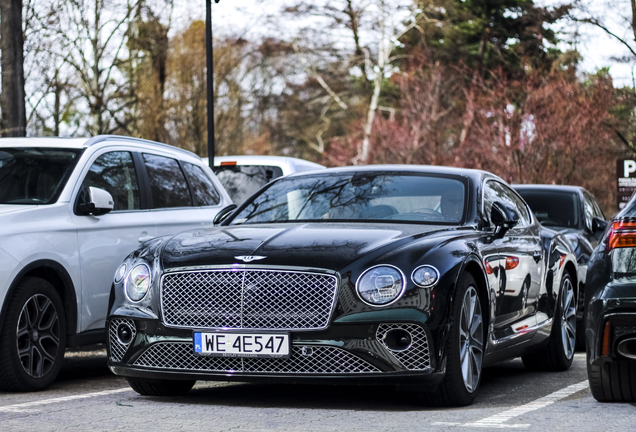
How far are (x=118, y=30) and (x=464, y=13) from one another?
61.9ft

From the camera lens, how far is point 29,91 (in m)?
23.5

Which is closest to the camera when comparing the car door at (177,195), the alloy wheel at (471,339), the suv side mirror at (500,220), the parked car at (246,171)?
the alloy wheel at (471,339)

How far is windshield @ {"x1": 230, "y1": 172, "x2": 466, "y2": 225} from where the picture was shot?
7.12m

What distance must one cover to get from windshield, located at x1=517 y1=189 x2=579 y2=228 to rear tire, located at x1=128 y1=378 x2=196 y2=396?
630 cm

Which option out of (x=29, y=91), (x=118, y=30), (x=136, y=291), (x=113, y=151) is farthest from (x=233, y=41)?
(x=136, y=291)

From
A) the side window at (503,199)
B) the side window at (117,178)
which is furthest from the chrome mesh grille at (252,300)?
the side window at (117,178)

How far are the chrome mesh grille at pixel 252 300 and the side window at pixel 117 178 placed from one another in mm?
2294

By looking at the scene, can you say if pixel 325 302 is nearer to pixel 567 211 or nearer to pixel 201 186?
pixel 201 186

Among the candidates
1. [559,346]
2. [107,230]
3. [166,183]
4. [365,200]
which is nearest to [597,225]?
[559,346]

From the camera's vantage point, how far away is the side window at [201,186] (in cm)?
962

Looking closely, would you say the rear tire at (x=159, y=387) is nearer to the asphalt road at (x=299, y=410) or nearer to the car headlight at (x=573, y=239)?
the asphalt road at (x=299, y=410)

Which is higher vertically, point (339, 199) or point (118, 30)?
point (118, 30)

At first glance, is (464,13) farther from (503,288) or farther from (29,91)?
(503,288)

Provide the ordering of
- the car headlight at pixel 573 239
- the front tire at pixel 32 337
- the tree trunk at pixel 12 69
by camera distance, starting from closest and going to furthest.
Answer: the front tire at pixel 32 337 < the car headlight at pixel 573 239 < the tree trunk at pixel 12 69
